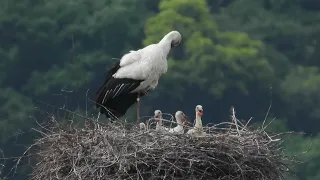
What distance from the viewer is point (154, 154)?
433 inches

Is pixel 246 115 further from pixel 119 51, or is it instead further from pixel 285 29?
pixel 285 29

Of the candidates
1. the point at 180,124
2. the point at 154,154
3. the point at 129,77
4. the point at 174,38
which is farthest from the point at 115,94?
the point at 154,154

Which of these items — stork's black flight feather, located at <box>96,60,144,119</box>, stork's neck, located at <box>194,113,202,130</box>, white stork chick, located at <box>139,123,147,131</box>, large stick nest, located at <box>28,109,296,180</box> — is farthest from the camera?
stork's black flight feather, located at <box>96,60,144,119</box>

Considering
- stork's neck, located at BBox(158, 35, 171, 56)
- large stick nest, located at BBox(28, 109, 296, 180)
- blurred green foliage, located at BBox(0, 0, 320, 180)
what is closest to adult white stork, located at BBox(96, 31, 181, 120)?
stork's neck, located at BBox(158, 35, 171, 56)

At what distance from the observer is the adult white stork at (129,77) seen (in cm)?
1332

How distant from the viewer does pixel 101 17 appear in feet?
Result: 119

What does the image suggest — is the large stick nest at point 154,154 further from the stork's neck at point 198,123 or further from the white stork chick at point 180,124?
the white stork chick at point 180,124

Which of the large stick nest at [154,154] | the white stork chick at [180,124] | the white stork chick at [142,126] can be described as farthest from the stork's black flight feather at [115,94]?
the large stick nest at [154,154]

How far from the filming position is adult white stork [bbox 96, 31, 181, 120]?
13.3 meters

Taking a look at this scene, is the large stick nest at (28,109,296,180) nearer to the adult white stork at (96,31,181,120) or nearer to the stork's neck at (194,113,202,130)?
the stork's neck at (194,113,202,130)

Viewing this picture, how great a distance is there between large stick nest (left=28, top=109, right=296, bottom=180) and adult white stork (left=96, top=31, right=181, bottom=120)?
180 centimetres

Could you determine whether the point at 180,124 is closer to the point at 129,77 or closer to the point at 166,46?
the point at 129,77

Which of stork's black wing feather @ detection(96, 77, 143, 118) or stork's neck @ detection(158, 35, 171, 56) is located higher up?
stork's neck @ detection(158, 35, 171, 56)

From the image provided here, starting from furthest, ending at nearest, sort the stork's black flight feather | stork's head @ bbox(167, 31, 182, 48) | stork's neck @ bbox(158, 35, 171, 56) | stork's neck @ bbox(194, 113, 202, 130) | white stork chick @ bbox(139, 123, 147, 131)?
stork's head @ bbox(167, 31, 182, 48)
stork's neck @ bbox(158, 35, 171, 56)
the stork's black flight feather
stork's neck @ bbox(194, 113, 202, 130)
white stork chick @ bbox(139, 123, 147, 131)
